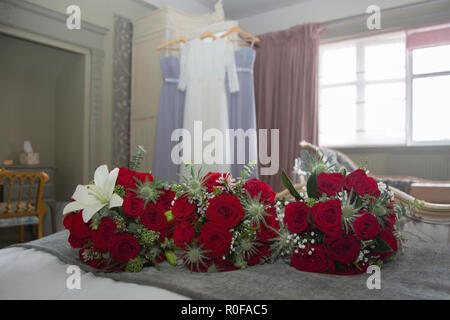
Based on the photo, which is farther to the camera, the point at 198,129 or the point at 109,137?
the point at 109,137

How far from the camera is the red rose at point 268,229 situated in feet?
2.27

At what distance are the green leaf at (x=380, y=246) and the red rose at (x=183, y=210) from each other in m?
0.37

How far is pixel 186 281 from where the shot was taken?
0.58 m

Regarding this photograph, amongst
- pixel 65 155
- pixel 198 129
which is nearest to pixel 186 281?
pixel 198 129

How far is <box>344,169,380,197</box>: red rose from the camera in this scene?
2.26 feet

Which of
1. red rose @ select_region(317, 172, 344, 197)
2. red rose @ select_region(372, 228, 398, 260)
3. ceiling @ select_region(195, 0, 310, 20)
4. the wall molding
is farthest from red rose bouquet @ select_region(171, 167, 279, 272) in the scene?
ceiling @ select_region(195, 0, 310, 20)

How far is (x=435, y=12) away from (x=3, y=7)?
14.1ft

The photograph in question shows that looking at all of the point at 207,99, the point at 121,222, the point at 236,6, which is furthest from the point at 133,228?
the point at 236,6

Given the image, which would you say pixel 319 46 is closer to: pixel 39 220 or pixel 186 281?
pixel 39 220

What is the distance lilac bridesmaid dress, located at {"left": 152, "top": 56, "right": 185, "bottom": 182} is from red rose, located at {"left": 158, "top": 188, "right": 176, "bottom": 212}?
2487 millimetres

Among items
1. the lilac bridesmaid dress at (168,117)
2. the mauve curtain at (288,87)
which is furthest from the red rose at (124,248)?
the mauve curtain at (288,87)

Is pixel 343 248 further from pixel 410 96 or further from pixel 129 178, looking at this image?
pixel 410 96

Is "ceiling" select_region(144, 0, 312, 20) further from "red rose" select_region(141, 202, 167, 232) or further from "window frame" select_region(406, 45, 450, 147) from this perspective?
"red rose" select_region(141, 202, 167, 232)
